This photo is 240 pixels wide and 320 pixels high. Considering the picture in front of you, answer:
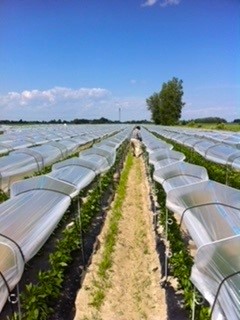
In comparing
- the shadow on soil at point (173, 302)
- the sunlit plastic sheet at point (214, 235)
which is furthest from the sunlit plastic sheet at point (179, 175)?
the shadow on soil at point (173, 302)

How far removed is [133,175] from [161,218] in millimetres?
9380

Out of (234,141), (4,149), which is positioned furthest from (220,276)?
(234,141)

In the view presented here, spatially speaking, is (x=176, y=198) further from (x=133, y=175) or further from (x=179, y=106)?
(x=179, y=106)

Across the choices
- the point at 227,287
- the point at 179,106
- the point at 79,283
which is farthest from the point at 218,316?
the point at 179,106

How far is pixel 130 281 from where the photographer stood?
23.8ft

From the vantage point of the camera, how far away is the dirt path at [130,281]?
20.1ft

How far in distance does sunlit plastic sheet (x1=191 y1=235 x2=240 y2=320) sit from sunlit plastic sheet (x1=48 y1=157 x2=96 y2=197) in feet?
12.5

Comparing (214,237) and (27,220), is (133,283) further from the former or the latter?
(214,237)

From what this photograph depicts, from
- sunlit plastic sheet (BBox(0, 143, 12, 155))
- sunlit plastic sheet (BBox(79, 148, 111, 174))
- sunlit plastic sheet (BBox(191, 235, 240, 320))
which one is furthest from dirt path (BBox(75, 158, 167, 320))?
sunlit plastic sheet (BBox(0, 143, 12, 155))

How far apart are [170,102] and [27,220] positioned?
2990 inches

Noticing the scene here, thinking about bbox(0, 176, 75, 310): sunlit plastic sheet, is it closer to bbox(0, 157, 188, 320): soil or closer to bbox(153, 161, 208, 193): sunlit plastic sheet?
bbox(0, 157, 188, 320): soil

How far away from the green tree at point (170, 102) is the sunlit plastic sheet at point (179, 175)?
7153cm

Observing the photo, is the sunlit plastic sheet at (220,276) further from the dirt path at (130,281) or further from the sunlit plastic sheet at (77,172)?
the sunlit plastic sheet at (77,172)

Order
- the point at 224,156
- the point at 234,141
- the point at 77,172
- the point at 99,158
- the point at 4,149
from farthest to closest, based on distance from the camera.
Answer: the point at 234,141 → the point at 4,149 → the point at 224,156 → the point at 99,158 → the point at 77,172
